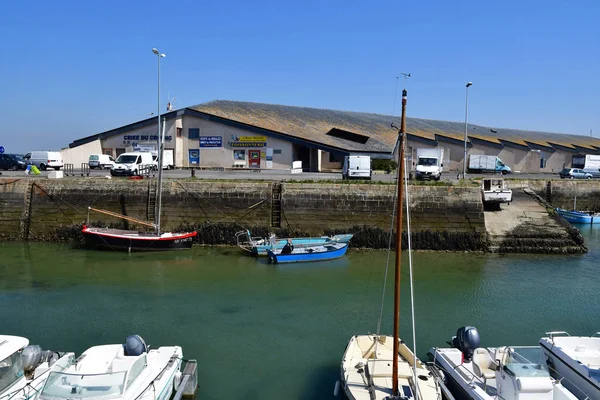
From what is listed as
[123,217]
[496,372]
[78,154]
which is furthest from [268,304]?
[78,154]

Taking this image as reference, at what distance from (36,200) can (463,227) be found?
79.1 ft

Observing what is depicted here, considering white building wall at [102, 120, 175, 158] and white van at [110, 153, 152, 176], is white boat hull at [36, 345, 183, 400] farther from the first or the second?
white building wall at [102, 120, 175, 158]

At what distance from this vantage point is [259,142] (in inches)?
1604

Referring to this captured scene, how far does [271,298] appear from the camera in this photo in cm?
1652

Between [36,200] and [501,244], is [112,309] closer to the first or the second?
[36,200]

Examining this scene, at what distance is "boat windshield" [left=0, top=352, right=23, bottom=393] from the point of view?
8.55m

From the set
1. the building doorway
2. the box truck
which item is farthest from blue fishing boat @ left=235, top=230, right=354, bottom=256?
the box truck

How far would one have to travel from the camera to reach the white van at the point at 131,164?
31.8 metres

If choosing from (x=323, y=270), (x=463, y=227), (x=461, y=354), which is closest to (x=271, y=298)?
(x=323, y=270)

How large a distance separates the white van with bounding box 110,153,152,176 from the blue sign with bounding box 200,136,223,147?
25.7ft

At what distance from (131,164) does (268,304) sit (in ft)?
67.3

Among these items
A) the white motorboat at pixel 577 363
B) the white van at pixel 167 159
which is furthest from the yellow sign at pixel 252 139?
the white motorboat at pixel 577 363

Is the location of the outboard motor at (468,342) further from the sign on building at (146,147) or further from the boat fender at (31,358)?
the sign on building at (146,147)

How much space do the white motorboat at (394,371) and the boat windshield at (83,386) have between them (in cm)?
402
